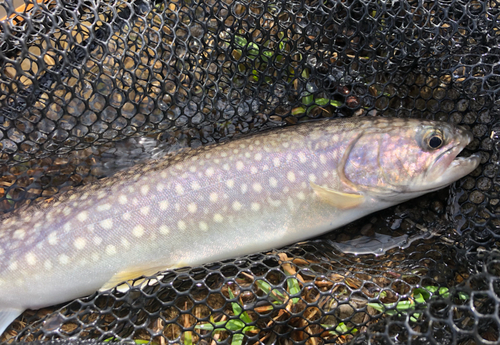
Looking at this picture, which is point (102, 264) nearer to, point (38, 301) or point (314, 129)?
point (38, 301)

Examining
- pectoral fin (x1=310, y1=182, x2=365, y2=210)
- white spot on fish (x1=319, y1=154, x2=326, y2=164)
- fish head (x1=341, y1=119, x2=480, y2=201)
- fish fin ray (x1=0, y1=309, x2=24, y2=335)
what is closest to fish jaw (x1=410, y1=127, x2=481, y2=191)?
fish head (x1=341, y1=119, x2=480, y2=201)

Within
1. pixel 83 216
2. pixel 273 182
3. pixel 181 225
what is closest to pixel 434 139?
pixel 273 182

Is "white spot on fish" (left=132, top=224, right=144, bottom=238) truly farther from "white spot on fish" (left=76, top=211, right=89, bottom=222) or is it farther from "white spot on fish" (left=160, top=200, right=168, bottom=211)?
"white spot on fish" (left=76, top=211, right=89, bottom=222)

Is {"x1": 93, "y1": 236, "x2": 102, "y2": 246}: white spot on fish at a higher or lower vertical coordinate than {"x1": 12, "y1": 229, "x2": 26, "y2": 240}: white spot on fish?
higher

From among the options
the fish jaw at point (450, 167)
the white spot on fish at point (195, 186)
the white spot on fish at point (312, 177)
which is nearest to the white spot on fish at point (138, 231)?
the white spot on fish at point (195, 186)

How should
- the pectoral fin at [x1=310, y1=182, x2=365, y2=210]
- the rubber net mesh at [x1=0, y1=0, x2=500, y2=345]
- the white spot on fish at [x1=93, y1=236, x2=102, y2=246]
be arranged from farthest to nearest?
the pectoral fin at [x1=310, y1=182, x2=365, y2=210]
the white spot on fish at [x1=93, y1=236, x2=102, y2=246]
the rubber net mesh at [x1=0, y1=0, x2=500, y2=345]

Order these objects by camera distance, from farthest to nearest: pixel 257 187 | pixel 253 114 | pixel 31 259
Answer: pixel 253 114 → pixel 257 187 → pixel 31 259

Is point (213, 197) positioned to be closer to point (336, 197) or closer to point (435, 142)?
point (336, 197)
